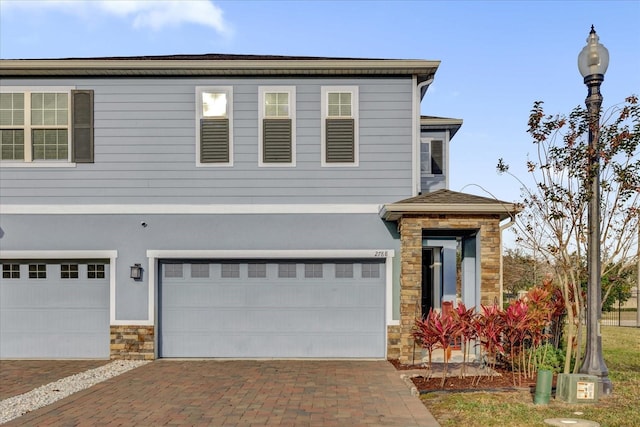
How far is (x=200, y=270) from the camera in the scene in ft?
40.6

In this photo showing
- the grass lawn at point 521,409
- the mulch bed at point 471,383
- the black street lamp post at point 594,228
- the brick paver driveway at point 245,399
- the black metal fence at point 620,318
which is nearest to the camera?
the grass lawn at point 521,409

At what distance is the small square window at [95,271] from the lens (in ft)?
40.7

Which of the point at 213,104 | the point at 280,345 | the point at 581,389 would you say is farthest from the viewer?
the point at 213,104

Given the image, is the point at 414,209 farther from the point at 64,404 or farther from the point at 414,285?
the point at 64,404

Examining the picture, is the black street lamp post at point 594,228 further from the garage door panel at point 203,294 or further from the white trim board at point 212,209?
the garage door panel at point 203,294

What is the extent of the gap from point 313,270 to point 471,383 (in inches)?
167

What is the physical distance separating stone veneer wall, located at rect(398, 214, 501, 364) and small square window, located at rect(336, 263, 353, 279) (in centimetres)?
127

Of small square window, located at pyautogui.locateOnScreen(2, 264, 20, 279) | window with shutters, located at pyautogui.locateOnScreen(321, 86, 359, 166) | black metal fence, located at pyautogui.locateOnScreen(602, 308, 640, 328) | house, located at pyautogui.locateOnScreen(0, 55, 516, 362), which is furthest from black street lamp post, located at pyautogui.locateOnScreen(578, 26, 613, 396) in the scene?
black metal fence, located at pyautogui.locateOnScreen(602, 308, 640, 328)

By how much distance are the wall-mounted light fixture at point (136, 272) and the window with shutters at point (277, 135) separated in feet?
11.1

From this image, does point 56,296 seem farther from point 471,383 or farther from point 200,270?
point 471,383

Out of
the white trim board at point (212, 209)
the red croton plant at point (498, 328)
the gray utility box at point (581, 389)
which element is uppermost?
the white trim board at point (212, 209)

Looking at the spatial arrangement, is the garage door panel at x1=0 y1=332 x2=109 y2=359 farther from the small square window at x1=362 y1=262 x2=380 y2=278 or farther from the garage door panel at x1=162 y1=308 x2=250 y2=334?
the small square window at x1=362 y1=262 x2=380 y2=278

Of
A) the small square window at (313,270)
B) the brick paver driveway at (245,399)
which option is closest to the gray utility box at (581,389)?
the brick paver driveway at (245,399)

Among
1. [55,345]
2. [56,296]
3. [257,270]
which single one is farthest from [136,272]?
[257,270]
